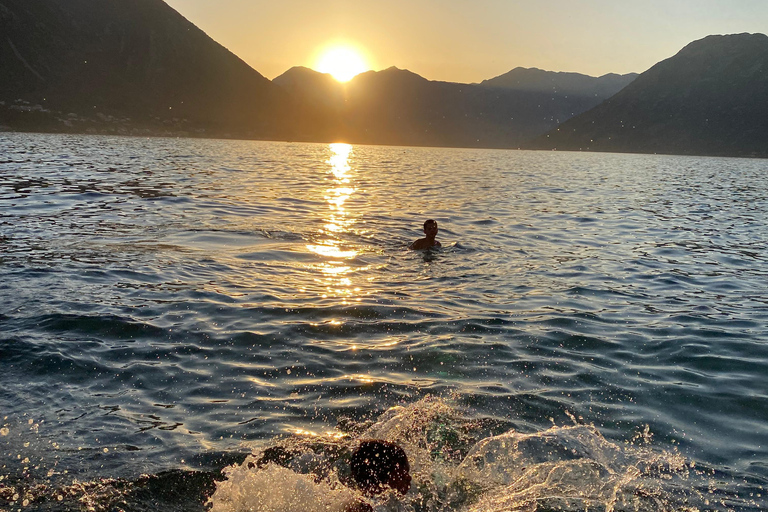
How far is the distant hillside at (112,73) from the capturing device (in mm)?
139375

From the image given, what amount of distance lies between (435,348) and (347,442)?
9.28ft

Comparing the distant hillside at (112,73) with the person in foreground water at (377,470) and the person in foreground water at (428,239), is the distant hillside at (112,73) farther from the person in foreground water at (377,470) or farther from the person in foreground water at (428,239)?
the person in foreground water at (377,470)

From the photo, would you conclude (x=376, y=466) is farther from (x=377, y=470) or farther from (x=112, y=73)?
(x=112, y=73)

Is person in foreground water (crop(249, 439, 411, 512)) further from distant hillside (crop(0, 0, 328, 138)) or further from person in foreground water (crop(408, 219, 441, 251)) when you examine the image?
distant hillside (crop(0, 0, 328, 138))

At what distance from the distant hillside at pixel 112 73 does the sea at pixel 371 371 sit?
5186 inches

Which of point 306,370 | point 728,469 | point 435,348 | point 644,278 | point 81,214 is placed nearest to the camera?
point 728,469

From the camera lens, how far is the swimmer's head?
13.6 ft

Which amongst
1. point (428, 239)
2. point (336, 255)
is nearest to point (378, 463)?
point (336, 255)

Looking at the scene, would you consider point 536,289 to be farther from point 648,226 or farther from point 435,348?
point 648,226

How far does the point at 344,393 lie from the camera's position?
6.41m

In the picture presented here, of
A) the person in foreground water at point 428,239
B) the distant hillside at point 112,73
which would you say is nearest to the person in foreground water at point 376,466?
the person in foreground water at point 428,239

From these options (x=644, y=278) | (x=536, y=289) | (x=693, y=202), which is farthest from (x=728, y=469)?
(x=693, y=202)

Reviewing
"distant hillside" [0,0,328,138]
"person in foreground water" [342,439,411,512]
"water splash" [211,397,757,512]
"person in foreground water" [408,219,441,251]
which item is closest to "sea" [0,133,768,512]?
"water splash" [211,397,757,512]

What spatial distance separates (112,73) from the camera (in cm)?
16575
